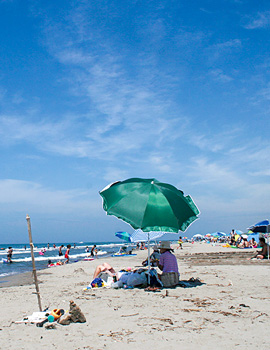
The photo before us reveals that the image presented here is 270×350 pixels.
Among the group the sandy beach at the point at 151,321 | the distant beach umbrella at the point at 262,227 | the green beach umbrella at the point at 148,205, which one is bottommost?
the sandy beach at the point at 151,321

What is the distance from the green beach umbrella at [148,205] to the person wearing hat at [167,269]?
3.53 feet

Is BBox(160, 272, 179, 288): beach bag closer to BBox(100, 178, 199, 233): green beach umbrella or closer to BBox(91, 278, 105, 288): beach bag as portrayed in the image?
BBox(100, 178, 199, 233): green beach umbrella

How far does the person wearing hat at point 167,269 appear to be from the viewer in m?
8.92

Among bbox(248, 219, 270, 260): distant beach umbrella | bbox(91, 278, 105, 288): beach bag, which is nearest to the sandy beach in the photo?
bbox(91, 278, 105, 288): beach bag

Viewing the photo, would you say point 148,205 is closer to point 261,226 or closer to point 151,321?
point 151,321

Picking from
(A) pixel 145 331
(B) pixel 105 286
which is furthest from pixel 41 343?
(B) pixel 105 286

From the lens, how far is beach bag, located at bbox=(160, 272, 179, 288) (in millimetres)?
8898

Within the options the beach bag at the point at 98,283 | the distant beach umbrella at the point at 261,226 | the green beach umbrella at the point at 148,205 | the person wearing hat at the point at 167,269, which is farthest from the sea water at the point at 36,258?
the distant beach umbrella at the point at 261,226

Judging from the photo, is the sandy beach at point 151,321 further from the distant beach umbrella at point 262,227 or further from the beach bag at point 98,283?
the distant beach umbrella at point 262,227

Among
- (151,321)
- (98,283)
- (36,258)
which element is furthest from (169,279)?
(36,258)

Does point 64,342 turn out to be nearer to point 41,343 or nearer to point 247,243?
point 41,343

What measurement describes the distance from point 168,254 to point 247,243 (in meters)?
27.6

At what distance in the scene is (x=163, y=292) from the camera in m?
8.16

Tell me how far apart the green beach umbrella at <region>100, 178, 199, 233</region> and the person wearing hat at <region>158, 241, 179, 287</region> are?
1.08 meters
